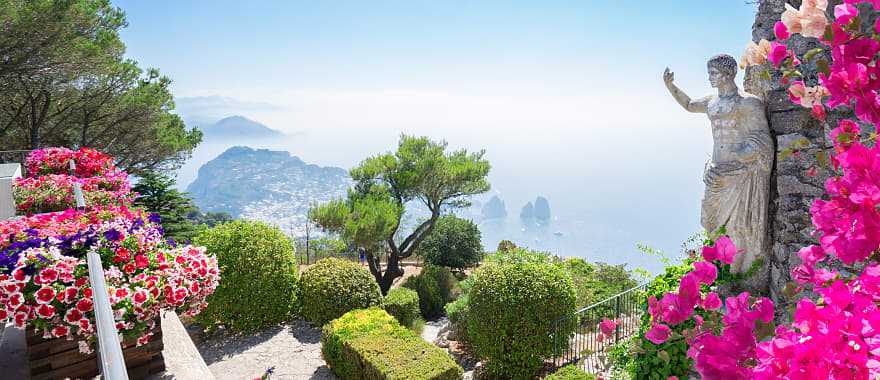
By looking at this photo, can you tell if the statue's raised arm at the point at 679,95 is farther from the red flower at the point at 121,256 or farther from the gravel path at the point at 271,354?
the gravel path at the point at 271,354

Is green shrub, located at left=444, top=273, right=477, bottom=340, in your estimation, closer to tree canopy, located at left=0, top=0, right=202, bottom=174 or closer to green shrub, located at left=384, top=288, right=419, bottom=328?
green shrub, located at left=384, top=288, right=419, bottom=328

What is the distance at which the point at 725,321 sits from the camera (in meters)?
1.18

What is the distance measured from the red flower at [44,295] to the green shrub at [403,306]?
302 inches

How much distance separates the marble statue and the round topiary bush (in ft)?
13.4

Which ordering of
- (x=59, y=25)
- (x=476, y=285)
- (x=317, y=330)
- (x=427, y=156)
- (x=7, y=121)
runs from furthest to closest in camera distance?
(x=427, y=156) < (x=7, y=121) < (x=59, y=25) < (x=317, y=330) < (x=476, y=285)

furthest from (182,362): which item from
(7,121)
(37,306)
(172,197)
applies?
(7,121)

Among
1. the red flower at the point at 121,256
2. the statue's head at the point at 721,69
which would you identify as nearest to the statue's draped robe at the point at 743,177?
the statue's head at the point at 721,69

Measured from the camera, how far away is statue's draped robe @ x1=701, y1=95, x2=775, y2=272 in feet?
10.6

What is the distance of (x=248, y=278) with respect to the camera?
29.6 feet

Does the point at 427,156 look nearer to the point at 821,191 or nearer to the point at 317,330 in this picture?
the point at 317,330

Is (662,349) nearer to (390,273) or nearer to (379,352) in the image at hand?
(379,352)

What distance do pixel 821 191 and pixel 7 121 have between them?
1783 cm

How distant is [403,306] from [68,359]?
7.46m

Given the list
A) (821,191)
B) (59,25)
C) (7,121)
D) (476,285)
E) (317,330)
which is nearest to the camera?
(821,191)
